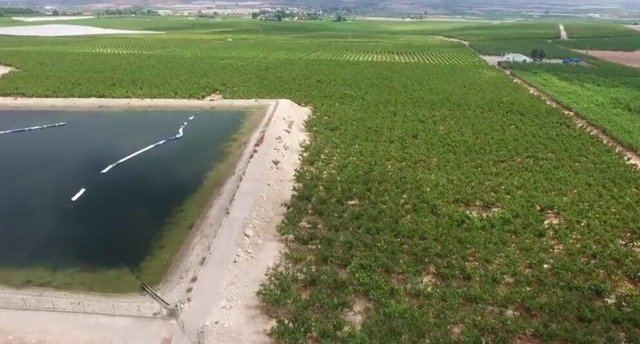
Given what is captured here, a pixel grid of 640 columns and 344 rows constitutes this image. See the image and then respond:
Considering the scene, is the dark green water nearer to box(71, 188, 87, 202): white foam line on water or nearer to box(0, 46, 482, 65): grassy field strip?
box(71, 188, 87, 202): white foam line on water

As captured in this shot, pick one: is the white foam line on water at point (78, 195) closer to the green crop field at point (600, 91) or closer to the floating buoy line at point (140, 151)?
the floating buoy line at point (140, 151)

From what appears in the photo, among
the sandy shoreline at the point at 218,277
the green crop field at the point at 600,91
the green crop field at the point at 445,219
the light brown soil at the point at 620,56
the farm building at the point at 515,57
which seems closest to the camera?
the sandy shoreline at the point at 218,277

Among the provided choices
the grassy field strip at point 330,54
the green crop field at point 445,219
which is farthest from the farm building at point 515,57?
the green crop field at point 445,219

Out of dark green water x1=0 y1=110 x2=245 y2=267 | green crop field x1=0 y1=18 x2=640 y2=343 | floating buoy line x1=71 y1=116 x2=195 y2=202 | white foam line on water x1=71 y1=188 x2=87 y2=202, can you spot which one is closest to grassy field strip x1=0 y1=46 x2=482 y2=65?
green crop field x1=0 y1=18 x2=640 y2=343

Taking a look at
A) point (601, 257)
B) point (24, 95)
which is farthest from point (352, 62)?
point (601, 257)

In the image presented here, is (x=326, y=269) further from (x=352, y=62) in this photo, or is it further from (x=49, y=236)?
(x=352, y=62)

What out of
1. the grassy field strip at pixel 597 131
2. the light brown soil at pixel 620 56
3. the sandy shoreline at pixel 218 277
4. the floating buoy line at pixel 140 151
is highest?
the light brown soil at pixel 620 56
